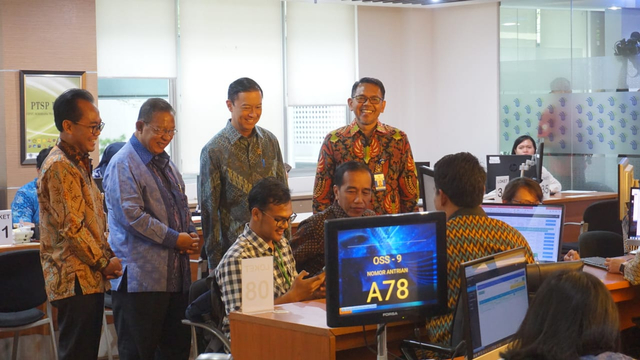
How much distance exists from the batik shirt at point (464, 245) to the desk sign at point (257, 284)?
60 cm

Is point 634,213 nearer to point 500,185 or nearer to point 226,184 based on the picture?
point 500,185

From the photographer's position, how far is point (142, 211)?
145 inches

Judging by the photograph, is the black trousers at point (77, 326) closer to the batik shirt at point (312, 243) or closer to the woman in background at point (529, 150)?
the batik shirt at point (312, 243)

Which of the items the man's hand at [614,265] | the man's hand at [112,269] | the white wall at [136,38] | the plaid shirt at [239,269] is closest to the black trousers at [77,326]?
the man's hand at [112,269]

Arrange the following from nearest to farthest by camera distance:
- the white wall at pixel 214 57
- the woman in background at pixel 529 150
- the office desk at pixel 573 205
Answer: the office desk at pixel 573 205 < the woman in background at pixel 529 150 < the white wall at pixel 214 57

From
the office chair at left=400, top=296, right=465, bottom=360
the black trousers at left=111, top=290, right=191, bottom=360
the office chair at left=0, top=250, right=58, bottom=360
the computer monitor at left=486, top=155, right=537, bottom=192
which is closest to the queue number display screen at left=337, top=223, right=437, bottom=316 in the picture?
the office chair at left=400, top=296, right=465, bottom=360

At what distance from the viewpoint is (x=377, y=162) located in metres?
4.34

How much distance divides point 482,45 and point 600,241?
4.90m

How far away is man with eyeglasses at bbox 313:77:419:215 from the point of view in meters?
4.29

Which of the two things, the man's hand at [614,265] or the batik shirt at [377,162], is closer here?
the man's hand at [614,265]

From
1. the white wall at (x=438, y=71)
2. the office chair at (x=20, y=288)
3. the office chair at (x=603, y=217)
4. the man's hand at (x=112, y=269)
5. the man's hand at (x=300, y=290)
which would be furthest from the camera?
the white wall at (x=438, y=71)

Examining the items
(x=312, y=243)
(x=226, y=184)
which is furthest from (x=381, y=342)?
(x=226, y=184)

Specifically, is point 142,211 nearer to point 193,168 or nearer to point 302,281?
point 302,281

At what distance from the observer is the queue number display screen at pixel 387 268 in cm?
249
